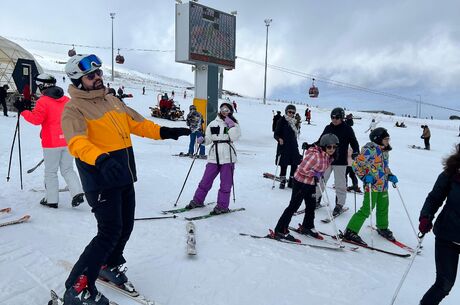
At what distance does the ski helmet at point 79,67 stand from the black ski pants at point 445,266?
3.05m

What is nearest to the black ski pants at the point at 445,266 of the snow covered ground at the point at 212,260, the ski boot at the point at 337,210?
the snow covered ground at the point at 212,260

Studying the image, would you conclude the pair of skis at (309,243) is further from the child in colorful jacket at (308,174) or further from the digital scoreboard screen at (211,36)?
the digital scoreboard screen at (211,36)

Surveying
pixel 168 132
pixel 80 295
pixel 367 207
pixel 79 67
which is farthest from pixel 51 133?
pixel 367 207

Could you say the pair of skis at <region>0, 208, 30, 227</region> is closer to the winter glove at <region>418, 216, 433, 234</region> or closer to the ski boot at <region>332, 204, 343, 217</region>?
the winter glove at <region>418, 216, 433, 234</region>

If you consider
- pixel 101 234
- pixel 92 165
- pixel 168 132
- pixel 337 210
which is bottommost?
pixel 337 210

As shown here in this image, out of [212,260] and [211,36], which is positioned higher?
[211,36]

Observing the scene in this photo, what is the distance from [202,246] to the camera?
15.1 feet

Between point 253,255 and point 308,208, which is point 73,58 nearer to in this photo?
point 253,255

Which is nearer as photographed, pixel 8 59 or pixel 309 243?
pixel 309 243

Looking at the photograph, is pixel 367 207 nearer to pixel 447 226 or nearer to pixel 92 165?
pixel 447 226

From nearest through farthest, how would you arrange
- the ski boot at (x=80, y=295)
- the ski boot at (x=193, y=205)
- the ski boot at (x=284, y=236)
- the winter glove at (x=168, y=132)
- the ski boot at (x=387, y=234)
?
Answer: the ski boot at (x=80, y=295) < the winter glove at (x=168, y=132) < the ski boot at (x=284, y=236) < the ski boot at (x=387, y=234) < the ski boot at (x=193, y=205)

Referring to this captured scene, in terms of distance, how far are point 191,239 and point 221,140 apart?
194cm

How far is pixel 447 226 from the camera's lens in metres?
2.85

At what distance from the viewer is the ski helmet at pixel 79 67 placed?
9.09ft
